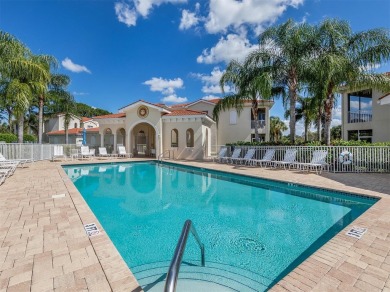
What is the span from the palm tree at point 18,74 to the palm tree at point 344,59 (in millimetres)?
19074

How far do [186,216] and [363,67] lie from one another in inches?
576

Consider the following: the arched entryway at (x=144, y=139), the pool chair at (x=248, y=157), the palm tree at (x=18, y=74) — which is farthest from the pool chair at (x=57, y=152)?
the pool chair at (x=248, y=157)

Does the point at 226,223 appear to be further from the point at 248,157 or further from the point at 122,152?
the point at 122,152

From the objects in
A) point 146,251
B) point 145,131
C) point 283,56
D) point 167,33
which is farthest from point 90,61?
point 146,251

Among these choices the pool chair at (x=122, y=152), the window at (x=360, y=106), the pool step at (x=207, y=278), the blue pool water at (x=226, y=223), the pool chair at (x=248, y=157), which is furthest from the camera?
the pool chair at (x=122, y=152)

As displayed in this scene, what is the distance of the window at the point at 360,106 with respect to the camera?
71.6 ft

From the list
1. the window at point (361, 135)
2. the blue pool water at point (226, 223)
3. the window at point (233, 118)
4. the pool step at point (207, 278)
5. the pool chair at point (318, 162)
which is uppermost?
the window at point (233, 118)

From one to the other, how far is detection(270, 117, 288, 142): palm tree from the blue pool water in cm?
3701

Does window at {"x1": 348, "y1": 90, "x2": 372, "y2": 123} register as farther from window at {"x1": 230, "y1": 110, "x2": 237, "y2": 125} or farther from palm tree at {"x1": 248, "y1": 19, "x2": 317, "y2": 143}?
window at {"x1": 230, "y1": 110, "x2": 237, "y2": 125}

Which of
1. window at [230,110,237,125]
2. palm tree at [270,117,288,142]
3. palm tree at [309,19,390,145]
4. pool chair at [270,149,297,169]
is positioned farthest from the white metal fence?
palm tree at [270,117,288,142]

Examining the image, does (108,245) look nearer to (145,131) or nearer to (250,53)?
(250,53)

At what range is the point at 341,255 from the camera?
3.54m

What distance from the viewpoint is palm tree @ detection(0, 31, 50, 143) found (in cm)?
1451

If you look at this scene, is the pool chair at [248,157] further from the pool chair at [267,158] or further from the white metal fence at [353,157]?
the white metal fence at [353,157]
